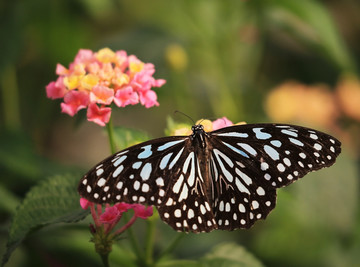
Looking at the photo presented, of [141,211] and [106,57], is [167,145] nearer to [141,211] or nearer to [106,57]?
[141,211]

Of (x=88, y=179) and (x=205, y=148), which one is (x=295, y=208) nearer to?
(x=205, y=148)


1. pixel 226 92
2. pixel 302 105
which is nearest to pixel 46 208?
pixel 226 92

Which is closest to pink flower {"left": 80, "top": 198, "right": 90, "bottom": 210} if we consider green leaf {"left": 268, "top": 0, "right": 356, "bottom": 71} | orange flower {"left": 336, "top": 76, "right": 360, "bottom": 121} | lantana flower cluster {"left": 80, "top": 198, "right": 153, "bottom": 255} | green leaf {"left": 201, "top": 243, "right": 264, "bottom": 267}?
lantana flower cluster {"left": 80, "top": 198, "right": 153, "bottom": 255}

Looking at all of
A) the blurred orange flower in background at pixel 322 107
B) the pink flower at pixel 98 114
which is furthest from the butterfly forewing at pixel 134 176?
the blurred orange flower in background at pixel 322 107

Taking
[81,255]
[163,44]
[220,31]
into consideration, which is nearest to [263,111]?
[220,31]

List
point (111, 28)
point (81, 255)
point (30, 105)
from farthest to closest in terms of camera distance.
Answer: point (111, 28) < point (30, 105) < point (81, 255)

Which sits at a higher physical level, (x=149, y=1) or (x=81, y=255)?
(x=149, y=1)

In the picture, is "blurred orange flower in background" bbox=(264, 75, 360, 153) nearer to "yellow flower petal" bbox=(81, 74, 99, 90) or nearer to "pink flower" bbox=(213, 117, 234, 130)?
"pink flower" bbox=(213, 117, 234, 130)

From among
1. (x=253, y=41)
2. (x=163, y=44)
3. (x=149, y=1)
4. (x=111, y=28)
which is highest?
(x=149, y=1)
